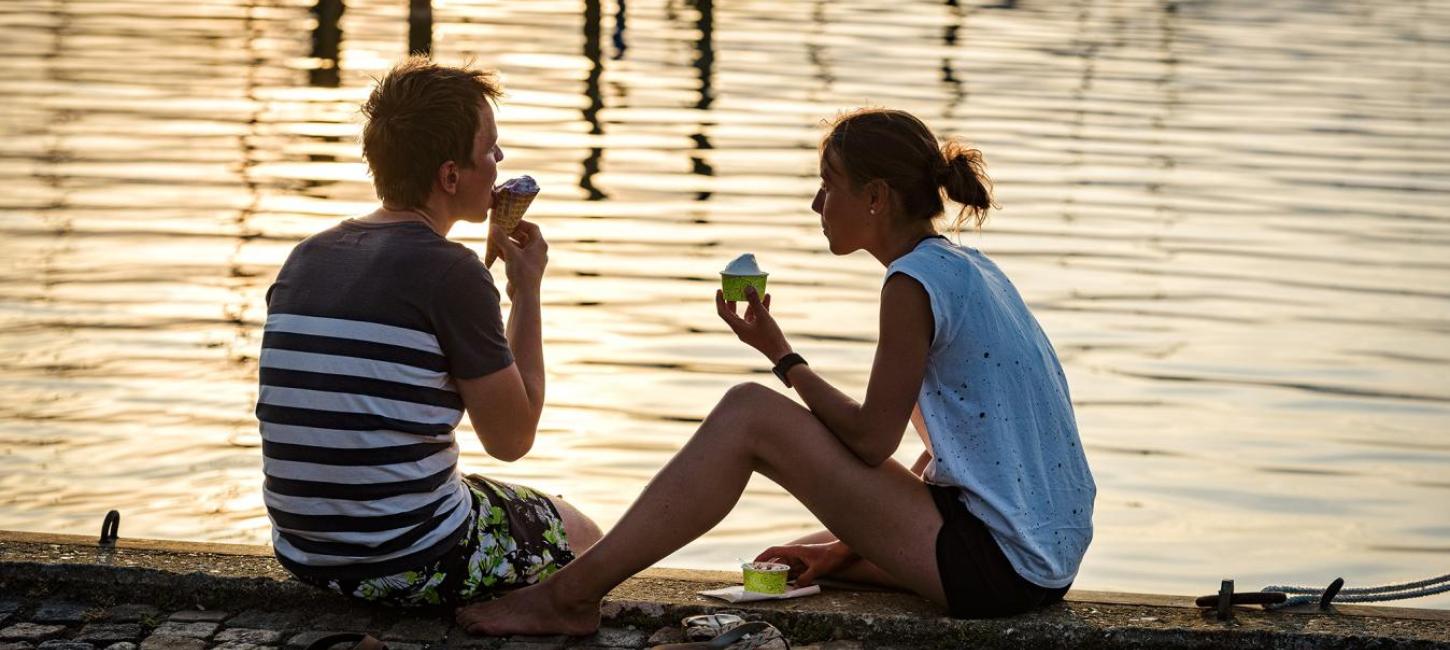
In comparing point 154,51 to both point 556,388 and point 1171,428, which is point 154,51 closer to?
point 556,388

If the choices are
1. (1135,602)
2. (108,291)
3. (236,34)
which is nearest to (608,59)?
(236,34)

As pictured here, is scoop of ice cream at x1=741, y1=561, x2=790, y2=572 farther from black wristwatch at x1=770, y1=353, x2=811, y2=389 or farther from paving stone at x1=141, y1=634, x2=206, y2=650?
paving stone at x1=141, y1=634, x2=206, y2=650

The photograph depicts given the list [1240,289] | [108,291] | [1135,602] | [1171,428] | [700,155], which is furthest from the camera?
[700,155]

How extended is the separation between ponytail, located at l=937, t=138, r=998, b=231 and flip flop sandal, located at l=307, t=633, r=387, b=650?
1597 mm

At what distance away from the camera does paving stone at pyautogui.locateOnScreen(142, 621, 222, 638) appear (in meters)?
4.50

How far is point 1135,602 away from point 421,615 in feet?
5.61

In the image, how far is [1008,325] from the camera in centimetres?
450

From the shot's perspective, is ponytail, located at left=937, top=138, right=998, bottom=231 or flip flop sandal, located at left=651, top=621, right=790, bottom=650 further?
ponytail, located at left=937, top=138, right=998, bottom=231

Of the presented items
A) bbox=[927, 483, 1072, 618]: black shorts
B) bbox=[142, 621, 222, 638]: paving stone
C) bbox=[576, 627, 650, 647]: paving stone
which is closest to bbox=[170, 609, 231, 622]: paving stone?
bbox=[142, 621, 222, 638]: paving stone

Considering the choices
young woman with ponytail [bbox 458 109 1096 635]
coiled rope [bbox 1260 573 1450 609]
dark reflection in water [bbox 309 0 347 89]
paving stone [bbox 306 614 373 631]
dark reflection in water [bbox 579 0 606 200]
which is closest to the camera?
young woman with ponytail [bbox 458 109 1096 635]

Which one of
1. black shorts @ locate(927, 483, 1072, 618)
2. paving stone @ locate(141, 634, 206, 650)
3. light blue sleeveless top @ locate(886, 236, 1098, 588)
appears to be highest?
light blue sleeveless top @ locate(886, 236, 1098, 588)

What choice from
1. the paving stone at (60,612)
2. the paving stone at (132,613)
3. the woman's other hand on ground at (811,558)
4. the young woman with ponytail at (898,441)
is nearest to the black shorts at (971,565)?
the young woman with ponytail at (898,441)

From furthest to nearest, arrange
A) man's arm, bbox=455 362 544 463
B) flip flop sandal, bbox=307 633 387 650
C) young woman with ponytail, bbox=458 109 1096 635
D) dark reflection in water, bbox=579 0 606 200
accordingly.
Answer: dark reflection in water, bbox=579 0 606 200
young woman with ponytail, bbox=458 109 1096 635
man's arm, bbox=455 362 544 463
flip flop sandal, bbox=307 633 387 650

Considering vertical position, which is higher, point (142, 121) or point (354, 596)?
point (354, 596)
